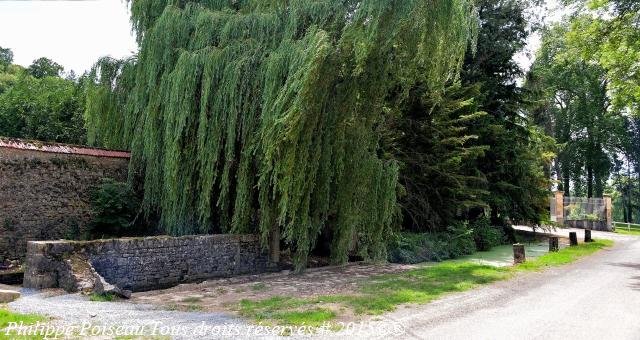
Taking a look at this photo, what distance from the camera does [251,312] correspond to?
7453 millimetres

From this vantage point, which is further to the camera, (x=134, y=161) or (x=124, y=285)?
(x=134, y=161)

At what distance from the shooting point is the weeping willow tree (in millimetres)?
10719

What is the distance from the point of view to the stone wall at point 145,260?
29.3ft

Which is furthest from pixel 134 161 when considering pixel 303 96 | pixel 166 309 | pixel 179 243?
pixel 166 309

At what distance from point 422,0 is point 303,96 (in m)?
3.44

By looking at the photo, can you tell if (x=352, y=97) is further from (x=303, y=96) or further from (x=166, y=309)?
(x=166, y=309)

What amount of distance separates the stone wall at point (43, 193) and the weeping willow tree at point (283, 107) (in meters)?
1.67

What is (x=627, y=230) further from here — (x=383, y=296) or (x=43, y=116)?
(x=43, y=116)

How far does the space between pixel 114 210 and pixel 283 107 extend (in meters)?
5.99

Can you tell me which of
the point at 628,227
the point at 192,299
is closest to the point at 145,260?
the point at 192,299

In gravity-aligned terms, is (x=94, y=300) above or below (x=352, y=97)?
below

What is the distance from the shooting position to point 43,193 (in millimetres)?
12312

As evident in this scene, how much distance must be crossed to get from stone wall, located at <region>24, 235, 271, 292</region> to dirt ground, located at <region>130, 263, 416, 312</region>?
1.71 ft

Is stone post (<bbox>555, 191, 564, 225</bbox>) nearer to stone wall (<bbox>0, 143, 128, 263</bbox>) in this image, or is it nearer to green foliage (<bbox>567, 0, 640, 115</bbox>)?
green foliage (<bbox>567, 0, 640, 115</bbox>)
